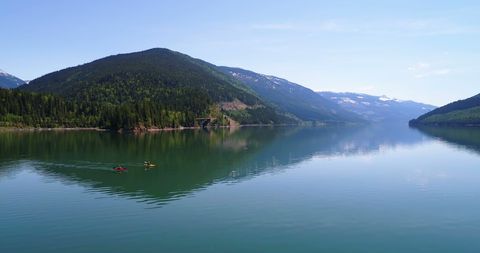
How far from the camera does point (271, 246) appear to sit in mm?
40156

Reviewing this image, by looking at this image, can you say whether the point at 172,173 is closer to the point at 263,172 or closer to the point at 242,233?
the point at 263,172

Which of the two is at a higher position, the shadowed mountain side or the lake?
the shadowed mountain side

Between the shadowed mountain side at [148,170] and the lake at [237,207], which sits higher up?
the shadowed mountain side at [148,170]

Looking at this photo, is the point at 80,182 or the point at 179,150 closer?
the point at 80,182

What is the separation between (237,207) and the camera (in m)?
56.2

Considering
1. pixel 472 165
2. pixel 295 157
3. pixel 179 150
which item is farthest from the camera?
pixel 179 150

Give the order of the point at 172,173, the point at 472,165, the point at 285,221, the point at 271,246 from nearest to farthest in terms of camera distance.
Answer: the point at 271,246, the point at 285,221, the point at 172,173, the point at 472,165

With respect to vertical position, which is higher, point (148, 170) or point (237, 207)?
point (148, 170)

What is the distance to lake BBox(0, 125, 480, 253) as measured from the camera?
41719 millimetres

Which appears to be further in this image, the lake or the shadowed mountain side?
the shadowed mountain side

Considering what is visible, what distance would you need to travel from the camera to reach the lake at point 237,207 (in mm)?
41719

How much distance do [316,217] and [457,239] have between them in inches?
592

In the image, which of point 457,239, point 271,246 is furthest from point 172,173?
point 457,239

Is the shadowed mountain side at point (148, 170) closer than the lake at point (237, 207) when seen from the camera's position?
No
